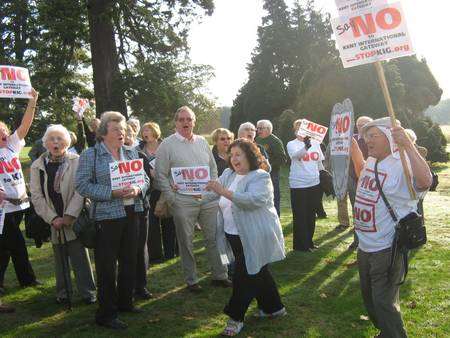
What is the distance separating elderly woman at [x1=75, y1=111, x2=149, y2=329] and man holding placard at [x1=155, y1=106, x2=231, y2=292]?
908mm

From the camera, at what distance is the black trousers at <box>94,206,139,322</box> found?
492cm

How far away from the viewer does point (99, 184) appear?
4902 mm

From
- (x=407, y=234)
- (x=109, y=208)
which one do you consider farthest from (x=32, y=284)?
(x=407, y=234)

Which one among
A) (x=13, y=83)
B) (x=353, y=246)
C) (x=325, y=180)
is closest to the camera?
(x=13, y=83)

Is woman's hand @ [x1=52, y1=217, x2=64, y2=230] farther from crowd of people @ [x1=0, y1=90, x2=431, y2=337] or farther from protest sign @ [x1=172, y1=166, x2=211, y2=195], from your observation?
protest sign @ [x1=172, y1=166, x2=211, y2=195]

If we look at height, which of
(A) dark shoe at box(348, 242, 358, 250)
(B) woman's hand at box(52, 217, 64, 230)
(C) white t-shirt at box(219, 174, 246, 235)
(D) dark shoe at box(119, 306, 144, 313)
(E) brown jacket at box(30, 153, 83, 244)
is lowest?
(A) dark shoe at box(348, 242, 358, 250)

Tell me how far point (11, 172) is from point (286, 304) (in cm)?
393

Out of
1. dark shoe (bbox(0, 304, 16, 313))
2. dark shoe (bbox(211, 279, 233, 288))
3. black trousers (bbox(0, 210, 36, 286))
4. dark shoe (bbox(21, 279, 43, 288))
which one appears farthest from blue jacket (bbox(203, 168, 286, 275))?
dark shoe (bbox(21, 279, 43, 288))

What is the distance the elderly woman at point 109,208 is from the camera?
16.0 ft

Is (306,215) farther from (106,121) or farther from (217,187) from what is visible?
(106,121)

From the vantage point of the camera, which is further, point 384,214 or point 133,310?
point 133,310

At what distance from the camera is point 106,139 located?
16.5ft

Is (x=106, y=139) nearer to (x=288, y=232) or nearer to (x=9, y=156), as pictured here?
(x=9, y=156)

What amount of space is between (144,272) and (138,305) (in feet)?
1.42
